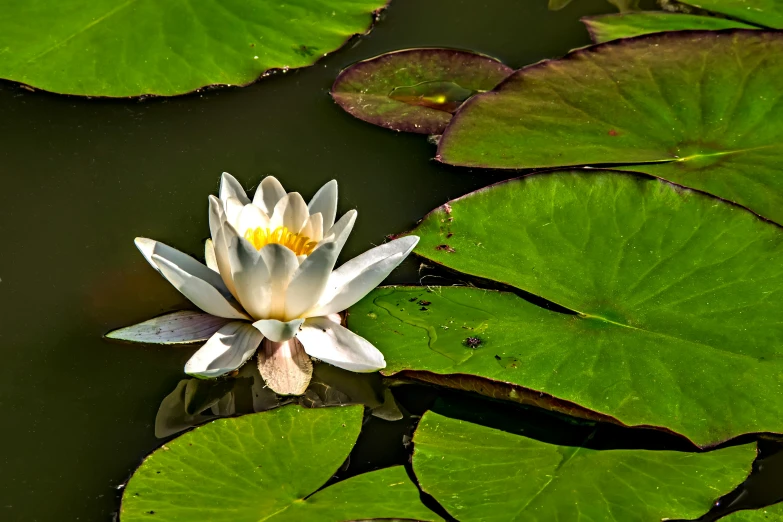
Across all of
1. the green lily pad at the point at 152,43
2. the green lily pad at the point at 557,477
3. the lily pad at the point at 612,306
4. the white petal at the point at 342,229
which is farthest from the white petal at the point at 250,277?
the green lily pad at the point at 152,43

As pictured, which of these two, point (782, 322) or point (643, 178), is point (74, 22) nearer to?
point (643, 178)

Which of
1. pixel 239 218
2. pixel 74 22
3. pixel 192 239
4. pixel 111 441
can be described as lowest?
pixel 111 441

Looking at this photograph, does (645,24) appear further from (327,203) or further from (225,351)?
(225,351)

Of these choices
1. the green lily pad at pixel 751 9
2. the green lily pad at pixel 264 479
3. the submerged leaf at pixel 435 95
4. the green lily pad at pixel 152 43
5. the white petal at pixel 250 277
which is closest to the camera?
the green lily pad at pixel 264 479

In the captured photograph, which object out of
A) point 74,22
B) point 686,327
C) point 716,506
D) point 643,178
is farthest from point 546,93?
point 74,22

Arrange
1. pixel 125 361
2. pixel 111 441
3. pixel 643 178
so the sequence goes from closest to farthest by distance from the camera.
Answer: pixel 111 441, pixel 125 361, pixel 643 178

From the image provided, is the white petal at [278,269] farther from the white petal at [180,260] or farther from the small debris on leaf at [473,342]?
the small debris on leaf at [473,342]

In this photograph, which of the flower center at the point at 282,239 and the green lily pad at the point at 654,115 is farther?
the green lily pad at the point at 654,115
